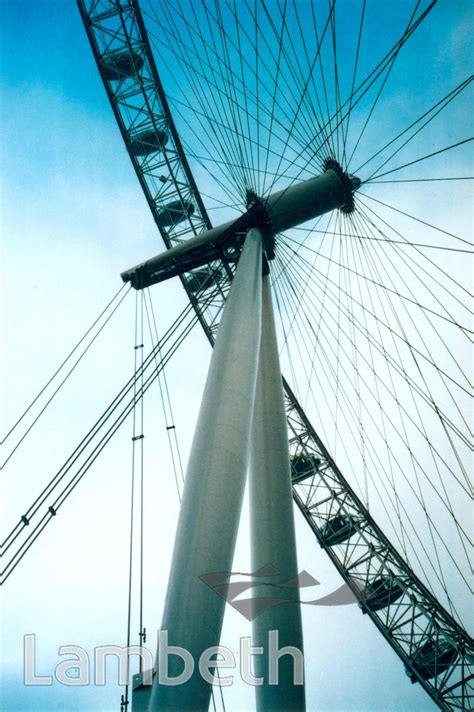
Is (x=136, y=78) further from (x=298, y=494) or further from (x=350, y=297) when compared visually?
(x=298, y=494)

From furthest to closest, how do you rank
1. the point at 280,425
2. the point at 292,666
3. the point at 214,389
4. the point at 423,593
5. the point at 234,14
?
the point at 423,593, the point at 234,14, the point at 280,425, the point at 292,666, the point at 214,389

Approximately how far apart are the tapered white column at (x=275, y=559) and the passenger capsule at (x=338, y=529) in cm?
1048

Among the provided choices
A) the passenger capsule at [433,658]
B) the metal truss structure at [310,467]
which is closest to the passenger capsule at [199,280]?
the metal truss structure at [310,467]

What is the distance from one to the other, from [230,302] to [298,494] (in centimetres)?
1243

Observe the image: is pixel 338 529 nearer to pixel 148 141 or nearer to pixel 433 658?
pixel 433 658

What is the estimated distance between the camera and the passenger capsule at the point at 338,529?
64.5ft

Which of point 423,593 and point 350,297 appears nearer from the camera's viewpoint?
point 350,297

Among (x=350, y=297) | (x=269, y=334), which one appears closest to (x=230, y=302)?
(x=269, y=334)

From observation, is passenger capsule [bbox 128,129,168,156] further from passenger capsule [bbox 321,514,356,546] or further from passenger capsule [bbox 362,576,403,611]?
passenger capsule [bbox 362,576,403,611]

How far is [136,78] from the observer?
19.8 metres

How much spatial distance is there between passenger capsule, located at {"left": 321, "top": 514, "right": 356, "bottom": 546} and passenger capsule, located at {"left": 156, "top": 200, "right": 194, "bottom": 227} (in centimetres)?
1146

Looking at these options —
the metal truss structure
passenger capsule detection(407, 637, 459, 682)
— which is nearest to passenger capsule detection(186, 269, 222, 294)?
the metal truss structure

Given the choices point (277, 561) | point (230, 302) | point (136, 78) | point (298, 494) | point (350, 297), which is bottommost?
point (277, 561)

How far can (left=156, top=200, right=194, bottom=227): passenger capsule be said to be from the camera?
20.9 meters
